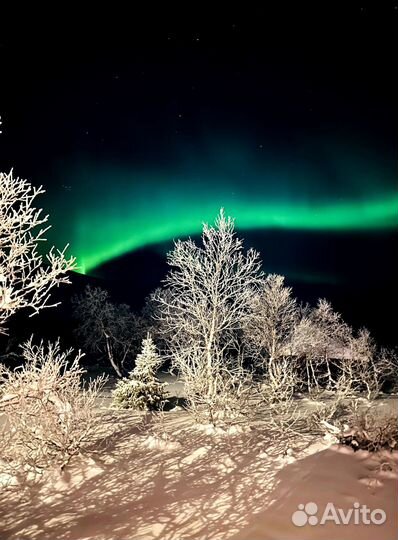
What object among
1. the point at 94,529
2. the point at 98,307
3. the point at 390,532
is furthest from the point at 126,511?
the point at 98,307

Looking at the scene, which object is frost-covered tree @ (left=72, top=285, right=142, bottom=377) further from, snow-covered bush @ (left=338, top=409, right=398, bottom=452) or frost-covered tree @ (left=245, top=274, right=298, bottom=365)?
snow-covered bush @ (left=338, top=409, right=398, bottom=452)

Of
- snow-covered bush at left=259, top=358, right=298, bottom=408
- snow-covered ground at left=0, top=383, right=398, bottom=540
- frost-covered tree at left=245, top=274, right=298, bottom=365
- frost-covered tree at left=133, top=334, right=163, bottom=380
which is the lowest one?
snow-covered ground at left=0, top=383, right=398, bottom=540

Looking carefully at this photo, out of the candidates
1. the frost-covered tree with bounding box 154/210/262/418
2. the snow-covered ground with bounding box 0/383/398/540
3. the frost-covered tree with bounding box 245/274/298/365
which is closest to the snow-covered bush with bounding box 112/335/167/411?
the frost-covered tree with bounding box 154/210/262/418

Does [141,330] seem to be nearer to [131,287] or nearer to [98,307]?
[98,307]

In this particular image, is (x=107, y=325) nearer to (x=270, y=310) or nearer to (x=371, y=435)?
(x=270, y=310)

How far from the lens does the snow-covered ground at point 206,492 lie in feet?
24.3

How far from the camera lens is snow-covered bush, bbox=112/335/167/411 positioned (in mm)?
18906

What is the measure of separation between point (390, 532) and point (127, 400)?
14487 mm

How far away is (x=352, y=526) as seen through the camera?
22.3ft

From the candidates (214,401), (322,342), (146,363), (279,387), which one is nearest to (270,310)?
(322,342)

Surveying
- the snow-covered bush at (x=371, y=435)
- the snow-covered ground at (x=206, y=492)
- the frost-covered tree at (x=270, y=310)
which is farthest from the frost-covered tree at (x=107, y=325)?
the snow-covered bush at (x=371, y=435)

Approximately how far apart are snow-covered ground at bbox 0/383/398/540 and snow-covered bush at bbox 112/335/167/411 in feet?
20.2

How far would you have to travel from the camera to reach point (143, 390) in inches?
765

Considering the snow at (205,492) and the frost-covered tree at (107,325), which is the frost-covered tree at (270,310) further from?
the frost-covered tree at (107,325)
